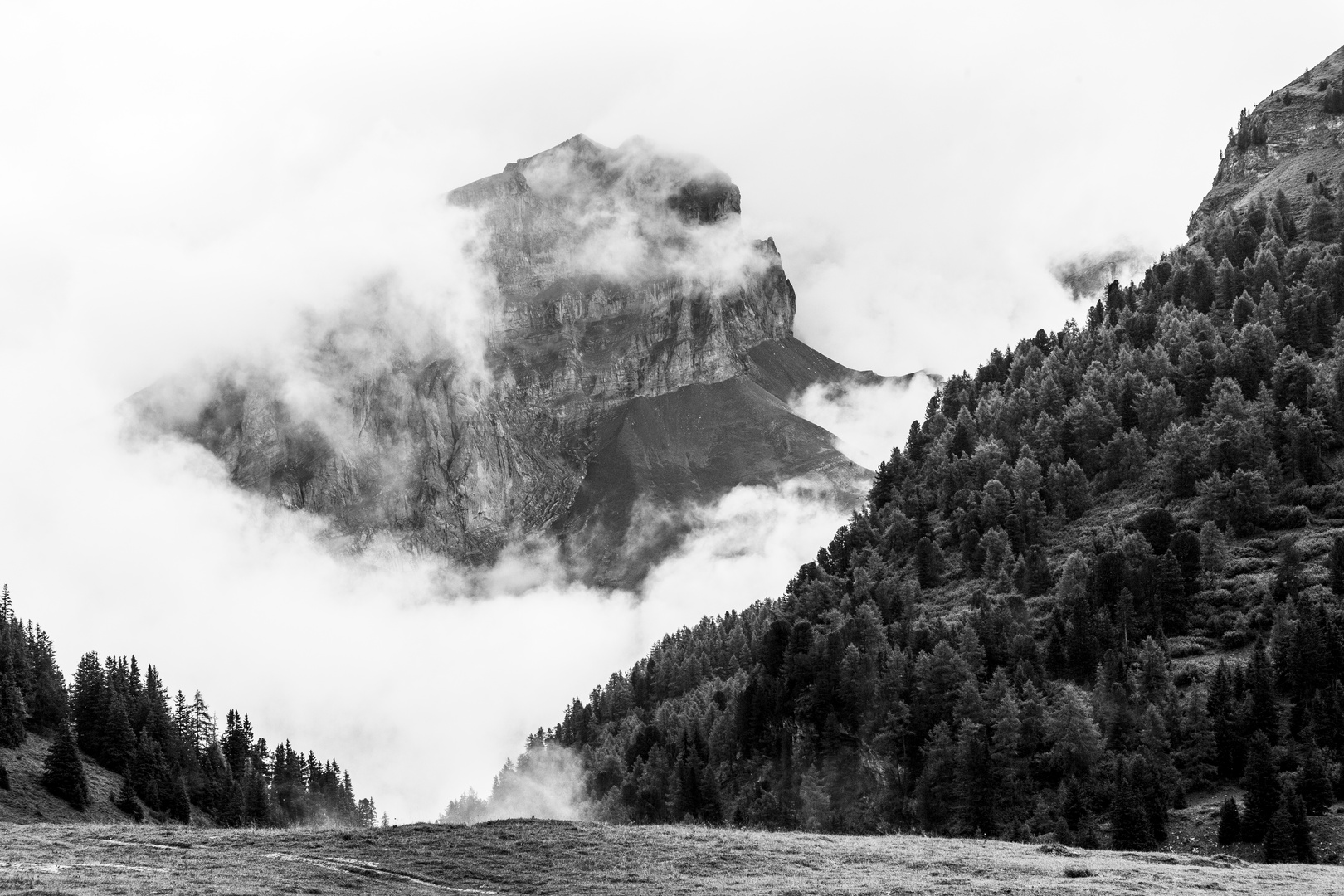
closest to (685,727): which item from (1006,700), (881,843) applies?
(1006,700)

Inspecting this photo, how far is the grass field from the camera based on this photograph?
210 ft

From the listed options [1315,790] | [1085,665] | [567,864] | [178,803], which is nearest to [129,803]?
[178,803]

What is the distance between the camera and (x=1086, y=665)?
153 m

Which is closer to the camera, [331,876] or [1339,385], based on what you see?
[331,876]

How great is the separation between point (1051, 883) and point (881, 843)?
17.0 m

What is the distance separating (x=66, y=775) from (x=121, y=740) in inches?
1068

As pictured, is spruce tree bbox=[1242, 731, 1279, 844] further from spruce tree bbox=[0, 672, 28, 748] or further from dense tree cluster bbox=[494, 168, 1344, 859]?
spruce tree bbox=[0, 672, 28, 748]

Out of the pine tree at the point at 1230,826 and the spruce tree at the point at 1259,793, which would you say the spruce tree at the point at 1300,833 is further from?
the pine tree at the point at 1230,826

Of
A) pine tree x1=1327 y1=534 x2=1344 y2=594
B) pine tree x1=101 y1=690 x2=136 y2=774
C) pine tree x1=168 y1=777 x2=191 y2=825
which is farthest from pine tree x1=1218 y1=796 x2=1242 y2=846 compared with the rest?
pine tree x1=101 y1=690 x2=136 y2=774

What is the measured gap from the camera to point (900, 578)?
197 m

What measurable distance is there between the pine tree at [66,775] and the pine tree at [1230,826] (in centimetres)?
10293

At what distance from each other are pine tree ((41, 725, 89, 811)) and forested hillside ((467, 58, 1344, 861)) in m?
62.8

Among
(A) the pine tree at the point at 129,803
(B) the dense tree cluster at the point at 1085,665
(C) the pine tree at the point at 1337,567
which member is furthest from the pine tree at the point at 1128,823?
(A) the pine tree at the point at 129,803

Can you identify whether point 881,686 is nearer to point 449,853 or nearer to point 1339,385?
point 1339,385
